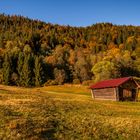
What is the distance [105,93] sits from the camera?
71.8 meters

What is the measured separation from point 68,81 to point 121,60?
30208 millimetres

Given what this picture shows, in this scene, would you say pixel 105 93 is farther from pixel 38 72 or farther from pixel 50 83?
pixel 50 83

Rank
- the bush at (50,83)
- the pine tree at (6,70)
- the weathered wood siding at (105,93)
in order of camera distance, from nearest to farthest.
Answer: the weathered wood siding at (105,93) < the pine tree at (6,70) < the bush at (50,83)

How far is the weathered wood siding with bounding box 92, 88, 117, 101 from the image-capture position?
68.8 metres

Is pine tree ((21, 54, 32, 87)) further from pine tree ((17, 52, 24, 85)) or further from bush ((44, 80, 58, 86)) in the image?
bush ((44, 80, 58, 86))

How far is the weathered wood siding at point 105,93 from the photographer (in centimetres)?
6875

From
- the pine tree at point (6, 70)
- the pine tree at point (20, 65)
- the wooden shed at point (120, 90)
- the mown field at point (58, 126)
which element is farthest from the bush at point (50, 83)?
the mown field at point (58, 126)

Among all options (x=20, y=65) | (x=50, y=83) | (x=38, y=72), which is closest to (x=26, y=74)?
(x=38, y=72)

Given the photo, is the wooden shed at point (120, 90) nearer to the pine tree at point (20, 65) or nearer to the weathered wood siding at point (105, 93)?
the weathered wood siding at point (105, 93)

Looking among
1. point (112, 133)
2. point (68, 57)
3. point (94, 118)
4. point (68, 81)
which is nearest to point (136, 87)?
point (94, 118)

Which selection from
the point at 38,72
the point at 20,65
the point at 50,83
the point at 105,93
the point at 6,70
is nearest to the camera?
the point at 105,93

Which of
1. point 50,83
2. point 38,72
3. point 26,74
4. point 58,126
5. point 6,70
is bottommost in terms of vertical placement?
point 58,126

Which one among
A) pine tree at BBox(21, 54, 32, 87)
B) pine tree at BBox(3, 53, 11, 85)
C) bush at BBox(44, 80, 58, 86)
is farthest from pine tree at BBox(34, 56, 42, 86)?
pine tree at BBox(3, 53, 11, 85)

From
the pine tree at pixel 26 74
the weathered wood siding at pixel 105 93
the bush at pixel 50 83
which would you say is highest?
the pine tree at pixel 26 74
